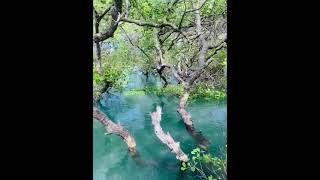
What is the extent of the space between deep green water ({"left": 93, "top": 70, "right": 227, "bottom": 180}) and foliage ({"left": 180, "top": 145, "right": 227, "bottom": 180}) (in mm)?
66

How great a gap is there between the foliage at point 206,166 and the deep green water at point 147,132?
0.07 metres

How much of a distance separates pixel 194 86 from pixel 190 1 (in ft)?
2.52

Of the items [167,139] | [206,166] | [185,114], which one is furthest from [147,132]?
[206,166]

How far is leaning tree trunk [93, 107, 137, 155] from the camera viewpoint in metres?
2.46

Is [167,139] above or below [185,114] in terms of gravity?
below

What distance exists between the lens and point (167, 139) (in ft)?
8.40

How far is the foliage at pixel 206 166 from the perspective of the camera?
8.07 feet

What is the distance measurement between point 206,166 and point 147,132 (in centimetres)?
55

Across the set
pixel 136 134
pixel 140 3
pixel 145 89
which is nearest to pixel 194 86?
pixel 145 89

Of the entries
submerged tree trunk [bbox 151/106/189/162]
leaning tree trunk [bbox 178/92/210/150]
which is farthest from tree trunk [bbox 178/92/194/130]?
submerged tree trunk [bbox 151/106/189/162]

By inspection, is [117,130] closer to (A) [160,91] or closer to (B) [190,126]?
(A) [160,91]

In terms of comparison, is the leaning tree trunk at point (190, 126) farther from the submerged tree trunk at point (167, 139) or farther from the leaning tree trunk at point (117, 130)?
the leaning tree trunk at point (117, 130)

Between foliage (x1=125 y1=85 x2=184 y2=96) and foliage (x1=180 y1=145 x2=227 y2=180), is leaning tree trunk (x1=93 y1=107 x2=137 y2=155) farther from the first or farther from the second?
foliage (x1=180 y1=145 x2=227 y2=180)
